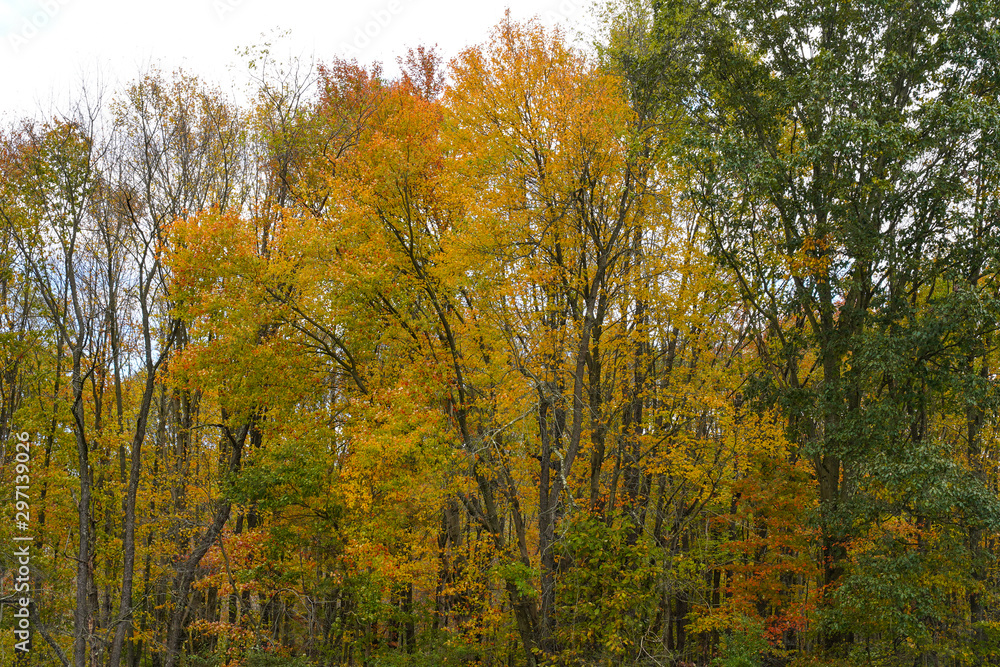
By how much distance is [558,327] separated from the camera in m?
13.5

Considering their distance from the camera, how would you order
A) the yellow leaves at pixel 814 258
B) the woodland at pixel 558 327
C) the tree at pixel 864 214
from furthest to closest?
the yellow leaves at pixel 814 258 → the woodland at pixel 558 327 → the tree at pixel 864 214

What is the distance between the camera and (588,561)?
11148mm

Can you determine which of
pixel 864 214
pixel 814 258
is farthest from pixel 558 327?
pixel 864 214

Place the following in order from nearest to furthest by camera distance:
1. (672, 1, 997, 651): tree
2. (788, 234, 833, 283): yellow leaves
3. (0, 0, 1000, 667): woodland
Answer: (672, 1, 997, 651): tree
(0, 0, 1000, 667): woodland
(788, 234, 833, 283): yellow leaves

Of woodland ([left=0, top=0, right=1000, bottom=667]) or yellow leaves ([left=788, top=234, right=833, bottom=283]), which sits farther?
yellow leaves ([left=788, top=234, right=833, bottom=283])

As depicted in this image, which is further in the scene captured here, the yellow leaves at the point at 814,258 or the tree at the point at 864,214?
the yellow leaves at the point at 814,258

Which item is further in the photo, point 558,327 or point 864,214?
point 558,327

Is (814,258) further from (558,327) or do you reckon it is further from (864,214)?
(558,327)

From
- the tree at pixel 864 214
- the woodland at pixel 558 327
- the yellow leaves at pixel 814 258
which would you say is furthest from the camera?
the yellow leaves at pixel 814 258

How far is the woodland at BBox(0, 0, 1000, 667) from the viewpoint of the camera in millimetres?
10578

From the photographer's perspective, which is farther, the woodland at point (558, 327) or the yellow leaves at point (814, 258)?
the yellow leaves at point (814, 258)

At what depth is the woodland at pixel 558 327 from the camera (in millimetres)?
10578

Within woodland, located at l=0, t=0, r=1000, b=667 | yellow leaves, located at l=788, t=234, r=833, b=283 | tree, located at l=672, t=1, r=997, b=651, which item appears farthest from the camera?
yellow leaves, located at l=788, t=234, r=833, b=283

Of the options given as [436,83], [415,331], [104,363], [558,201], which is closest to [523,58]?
[558,201]
